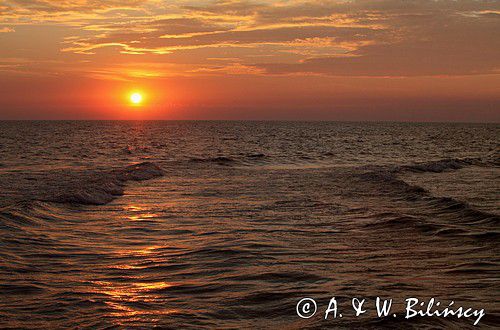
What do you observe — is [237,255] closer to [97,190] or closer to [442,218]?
[442,218]

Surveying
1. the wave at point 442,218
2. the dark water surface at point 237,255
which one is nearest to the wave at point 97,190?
the dark water surface at point 237,255

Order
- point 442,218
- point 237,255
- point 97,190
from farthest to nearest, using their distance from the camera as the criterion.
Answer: point 97,190, point 442,218, point 237,255

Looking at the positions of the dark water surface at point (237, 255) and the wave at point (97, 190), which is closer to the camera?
the dark water surface at point (237, 255)

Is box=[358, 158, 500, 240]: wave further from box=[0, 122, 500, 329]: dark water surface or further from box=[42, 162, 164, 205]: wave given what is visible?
box=[42, 162, 164, 205]: wave

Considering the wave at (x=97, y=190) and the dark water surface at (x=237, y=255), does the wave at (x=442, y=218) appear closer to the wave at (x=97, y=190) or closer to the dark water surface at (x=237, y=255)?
the dark water surface at (x=237, y=255)

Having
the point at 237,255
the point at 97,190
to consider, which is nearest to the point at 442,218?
the point at 237,255

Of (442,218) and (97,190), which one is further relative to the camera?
(97,190)

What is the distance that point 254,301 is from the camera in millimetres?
7609

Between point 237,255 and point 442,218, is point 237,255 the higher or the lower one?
the higher one

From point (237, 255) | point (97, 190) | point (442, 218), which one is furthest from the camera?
point (97, 190)

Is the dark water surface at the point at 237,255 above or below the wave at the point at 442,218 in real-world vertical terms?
above

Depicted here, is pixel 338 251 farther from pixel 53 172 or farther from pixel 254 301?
pixel 53 172

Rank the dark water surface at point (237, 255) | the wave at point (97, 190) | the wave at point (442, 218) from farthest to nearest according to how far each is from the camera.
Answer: the wave at point (97, 190), the wave at point (442, 218), the dark water surface at point (237, 255)

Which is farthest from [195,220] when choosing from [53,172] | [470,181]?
[53,172]
